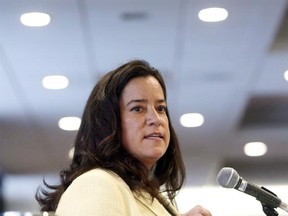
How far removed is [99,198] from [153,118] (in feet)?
0.93

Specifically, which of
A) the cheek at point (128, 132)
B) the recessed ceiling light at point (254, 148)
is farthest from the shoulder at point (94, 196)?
the recessed ceiling light at point (254, 148)

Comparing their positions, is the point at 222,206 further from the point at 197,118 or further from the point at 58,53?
the point at 58,53

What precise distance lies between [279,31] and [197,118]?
3.95 feet

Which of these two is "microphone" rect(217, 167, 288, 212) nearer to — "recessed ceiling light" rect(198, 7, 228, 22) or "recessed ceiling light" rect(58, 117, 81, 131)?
"recessed ceiling light" rect(198, 7, 228, 22)

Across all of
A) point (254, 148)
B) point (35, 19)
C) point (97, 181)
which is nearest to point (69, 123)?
point (35, 19)

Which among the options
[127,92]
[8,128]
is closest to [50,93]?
[8,128]

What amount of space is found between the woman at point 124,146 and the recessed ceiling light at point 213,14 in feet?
8.72

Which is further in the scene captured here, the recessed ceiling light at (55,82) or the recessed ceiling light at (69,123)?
the recessed ceiling light at (69,123)

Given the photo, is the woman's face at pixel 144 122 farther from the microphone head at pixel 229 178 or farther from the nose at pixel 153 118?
the microphone head at pixel 229 178

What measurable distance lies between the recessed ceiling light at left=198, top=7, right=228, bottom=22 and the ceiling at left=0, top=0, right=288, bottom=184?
4 cm

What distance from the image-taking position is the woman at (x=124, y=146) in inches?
71.7

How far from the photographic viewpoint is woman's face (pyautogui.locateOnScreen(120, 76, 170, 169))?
6.35ft

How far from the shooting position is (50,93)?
213 inches

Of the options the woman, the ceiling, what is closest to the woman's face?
the woman
